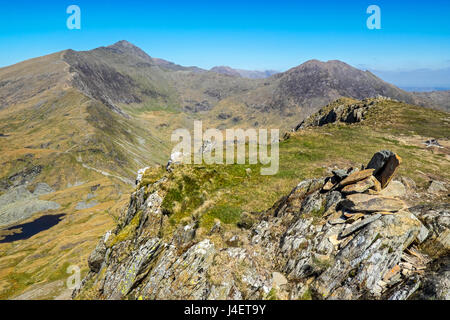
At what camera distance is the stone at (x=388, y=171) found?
56.2 ft

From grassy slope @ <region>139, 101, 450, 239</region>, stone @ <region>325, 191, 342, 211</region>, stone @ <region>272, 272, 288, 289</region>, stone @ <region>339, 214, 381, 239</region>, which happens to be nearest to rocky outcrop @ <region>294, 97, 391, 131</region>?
grassy slope @ <region>139, 101, 450, 239</region>

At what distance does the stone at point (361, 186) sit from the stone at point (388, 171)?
111 centimetres

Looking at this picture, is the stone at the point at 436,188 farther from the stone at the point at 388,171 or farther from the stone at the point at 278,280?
the stone at the point at 278,280

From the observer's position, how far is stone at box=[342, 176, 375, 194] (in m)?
17.2

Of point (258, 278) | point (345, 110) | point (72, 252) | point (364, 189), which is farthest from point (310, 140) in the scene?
point (72, 252)

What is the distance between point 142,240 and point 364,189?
21.4 metres

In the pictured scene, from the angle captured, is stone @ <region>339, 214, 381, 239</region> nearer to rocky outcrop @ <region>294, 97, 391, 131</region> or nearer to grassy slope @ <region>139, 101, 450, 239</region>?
grassy slope @ <region>139, 101, 450, 239</region>

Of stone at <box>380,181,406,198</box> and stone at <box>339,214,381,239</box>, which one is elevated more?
stone at <box>380,181,406,198</box>

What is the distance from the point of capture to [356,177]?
18094 mm

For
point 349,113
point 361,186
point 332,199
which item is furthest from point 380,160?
point 349,113

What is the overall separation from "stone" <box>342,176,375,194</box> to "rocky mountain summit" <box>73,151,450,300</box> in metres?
0.06

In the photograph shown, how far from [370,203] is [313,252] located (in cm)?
514

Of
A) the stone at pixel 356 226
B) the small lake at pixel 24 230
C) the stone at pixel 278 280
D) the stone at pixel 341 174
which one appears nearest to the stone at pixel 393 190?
the stone at pixel 341 174

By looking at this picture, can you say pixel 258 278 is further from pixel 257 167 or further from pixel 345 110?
pixel 345 110
